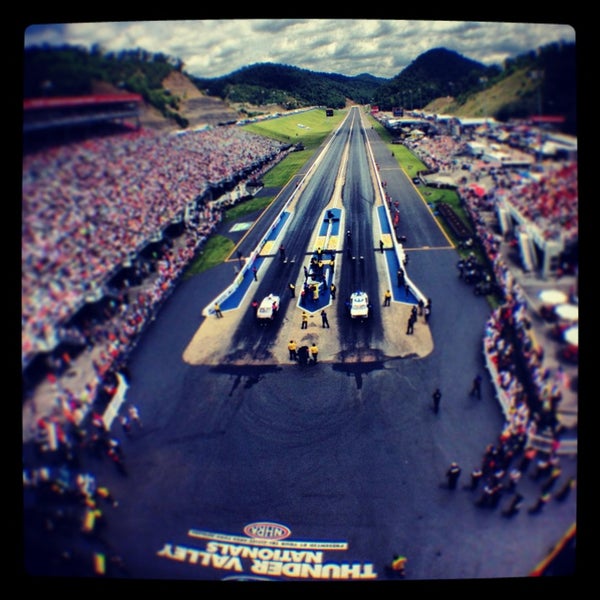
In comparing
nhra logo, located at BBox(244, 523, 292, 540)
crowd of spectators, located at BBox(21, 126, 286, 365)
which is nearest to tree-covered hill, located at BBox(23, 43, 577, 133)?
crowd of spectators, located at BBox(21, 126, 286, 365)

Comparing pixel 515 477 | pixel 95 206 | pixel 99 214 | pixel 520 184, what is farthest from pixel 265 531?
pixel 520 184

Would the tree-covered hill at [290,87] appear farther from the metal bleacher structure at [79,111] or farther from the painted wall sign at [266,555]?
the painted wall sign at [266,555]

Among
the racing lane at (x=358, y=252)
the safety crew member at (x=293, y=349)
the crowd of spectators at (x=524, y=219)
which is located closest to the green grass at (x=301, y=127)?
the racing lane at (x=358, y=252)

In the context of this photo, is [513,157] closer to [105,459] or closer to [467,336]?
[467,336]

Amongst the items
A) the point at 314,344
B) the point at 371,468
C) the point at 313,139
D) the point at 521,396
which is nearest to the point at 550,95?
the point at 313,139

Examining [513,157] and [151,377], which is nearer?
[513,157]

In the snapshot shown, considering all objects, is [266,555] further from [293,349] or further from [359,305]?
[359,305]
